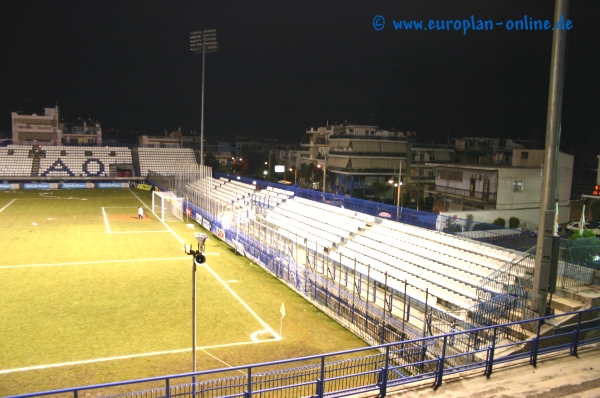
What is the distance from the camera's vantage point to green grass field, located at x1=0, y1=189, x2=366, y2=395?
11273mm

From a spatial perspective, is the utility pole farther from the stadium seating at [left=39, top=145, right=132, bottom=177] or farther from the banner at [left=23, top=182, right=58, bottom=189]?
the stadium seating at [left=39, top=145, right=132, bottom=177]

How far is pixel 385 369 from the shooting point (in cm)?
748

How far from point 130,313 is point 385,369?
10.3 meters

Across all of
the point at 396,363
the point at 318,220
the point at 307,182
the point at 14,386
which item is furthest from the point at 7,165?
the point at 396,363

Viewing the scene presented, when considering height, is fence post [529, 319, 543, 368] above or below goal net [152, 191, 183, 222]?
above

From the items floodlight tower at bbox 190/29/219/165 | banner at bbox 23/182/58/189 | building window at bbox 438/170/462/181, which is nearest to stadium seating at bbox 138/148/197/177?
banner at bbox 23/182/58/189

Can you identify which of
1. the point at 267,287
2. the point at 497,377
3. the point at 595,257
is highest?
the point at 595,257

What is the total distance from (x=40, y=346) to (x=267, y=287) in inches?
332

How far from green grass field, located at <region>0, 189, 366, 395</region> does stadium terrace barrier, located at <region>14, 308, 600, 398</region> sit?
100cm

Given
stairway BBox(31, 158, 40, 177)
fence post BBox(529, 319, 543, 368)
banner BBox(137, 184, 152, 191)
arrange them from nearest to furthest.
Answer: fence post BBox(529, 319, 543, 368)
banner BBox(137, 184, 152, 191)
stairway BBox(31, 158, 40, 177)

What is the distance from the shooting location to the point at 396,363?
11.1 metres

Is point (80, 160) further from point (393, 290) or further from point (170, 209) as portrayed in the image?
point (393, 290)

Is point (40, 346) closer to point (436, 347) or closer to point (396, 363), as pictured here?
point (396, 363)

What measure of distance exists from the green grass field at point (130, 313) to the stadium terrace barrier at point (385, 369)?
1.00m
